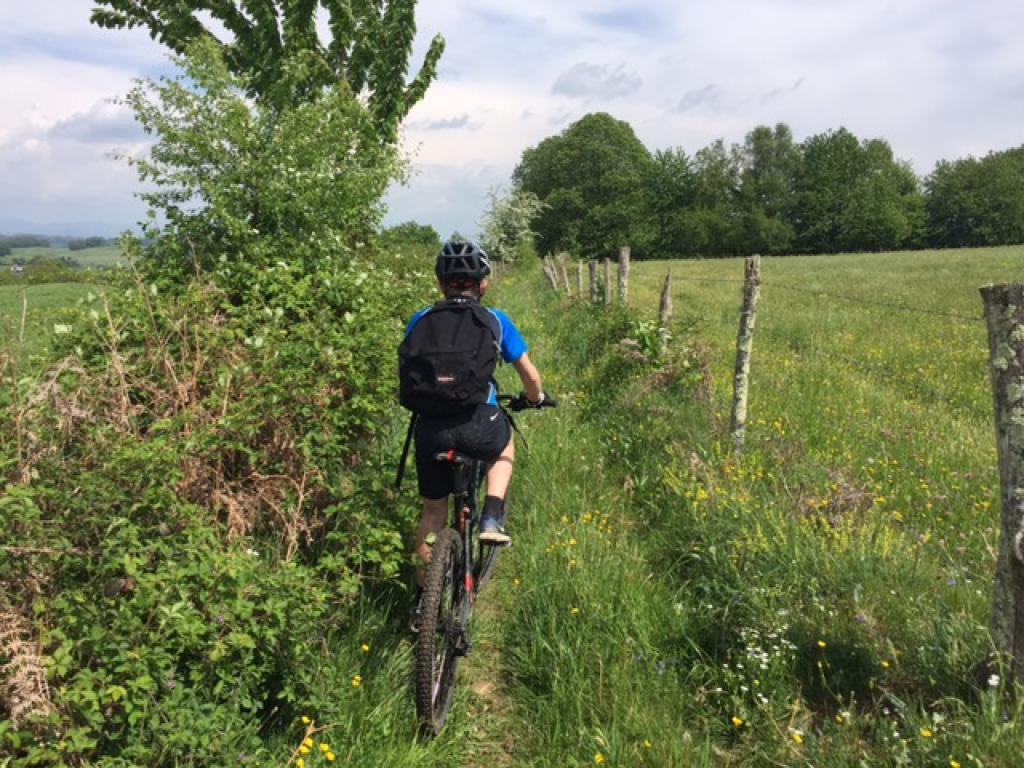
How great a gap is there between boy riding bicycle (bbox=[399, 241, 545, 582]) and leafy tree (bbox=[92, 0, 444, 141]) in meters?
7.54

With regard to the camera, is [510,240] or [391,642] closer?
[391,642]

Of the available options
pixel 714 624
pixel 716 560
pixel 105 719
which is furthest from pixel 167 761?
pixel 716 560

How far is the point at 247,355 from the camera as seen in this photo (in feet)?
13.7

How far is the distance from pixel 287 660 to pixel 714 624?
231 centimetres

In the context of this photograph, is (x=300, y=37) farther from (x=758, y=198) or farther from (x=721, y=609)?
(x=758, y=198)

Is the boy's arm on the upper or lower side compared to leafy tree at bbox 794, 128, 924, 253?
lower

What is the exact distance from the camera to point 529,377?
3852 mm

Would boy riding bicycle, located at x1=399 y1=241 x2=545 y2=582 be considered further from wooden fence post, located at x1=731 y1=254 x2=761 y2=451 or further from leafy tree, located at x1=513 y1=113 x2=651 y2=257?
leafy tree, located at x1=513 y1=113 x2=651 y2=257

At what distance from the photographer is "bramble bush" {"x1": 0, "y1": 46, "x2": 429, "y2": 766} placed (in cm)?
227

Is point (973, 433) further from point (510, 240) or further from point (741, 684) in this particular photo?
point (510, 240)

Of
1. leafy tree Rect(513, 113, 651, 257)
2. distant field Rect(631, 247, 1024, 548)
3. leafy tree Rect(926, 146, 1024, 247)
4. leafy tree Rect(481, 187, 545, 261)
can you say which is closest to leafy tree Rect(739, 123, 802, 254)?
leafy tree Rect(513, 113, 651, 257)

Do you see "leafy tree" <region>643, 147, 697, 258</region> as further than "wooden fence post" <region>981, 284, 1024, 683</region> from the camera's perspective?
Yes

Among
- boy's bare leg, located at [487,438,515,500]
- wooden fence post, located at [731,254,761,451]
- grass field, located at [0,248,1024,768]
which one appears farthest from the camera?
wooden fence post, located at [731,254,761,451]

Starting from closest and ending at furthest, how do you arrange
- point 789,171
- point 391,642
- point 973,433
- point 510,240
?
1. point 391,642
2. point 973,433
3. point 510,240
4. point 789,171
